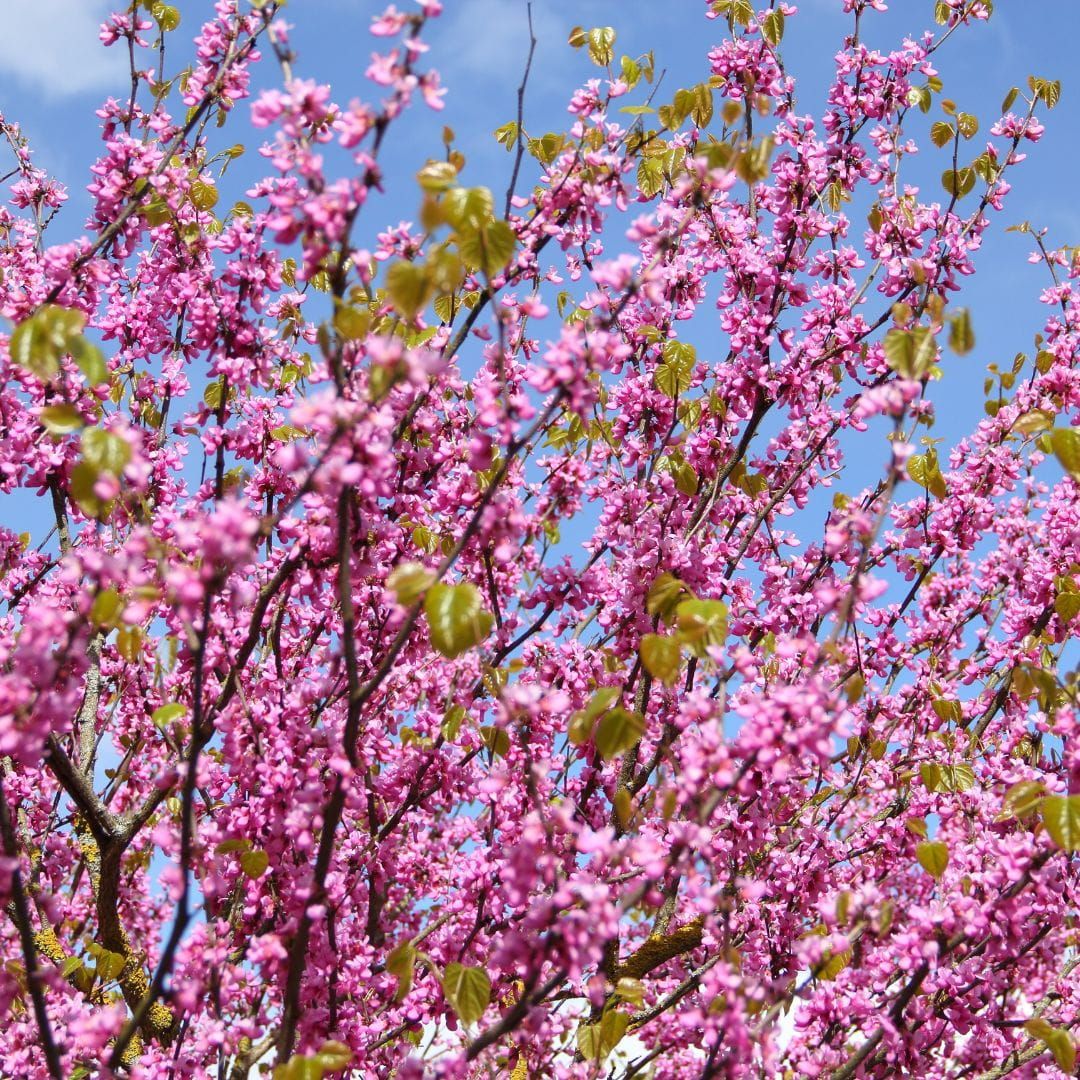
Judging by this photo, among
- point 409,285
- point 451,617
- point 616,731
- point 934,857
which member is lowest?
point 934,857

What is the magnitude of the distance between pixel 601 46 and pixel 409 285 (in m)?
2.98

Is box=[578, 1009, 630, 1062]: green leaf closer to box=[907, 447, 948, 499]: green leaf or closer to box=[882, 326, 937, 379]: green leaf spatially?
box=[882, 326, 937, 379]: green leaf

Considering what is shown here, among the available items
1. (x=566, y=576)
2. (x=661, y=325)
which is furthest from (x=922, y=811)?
(x=661, y=325)

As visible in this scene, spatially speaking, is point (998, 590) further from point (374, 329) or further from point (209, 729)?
point (209, 729)

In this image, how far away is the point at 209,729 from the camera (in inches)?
140

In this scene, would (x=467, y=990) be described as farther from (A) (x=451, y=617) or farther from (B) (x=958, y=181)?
(B) (x=958, y=181)

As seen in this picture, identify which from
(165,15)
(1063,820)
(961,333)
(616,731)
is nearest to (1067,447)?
(961,333)

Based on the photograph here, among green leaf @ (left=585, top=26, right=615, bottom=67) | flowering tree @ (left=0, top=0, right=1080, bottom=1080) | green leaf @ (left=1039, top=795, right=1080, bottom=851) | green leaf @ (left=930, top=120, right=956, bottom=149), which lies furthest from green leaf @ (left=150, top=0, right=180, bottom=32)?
green leaf @ (left=1039, top=795, right=1080, bottom=851)

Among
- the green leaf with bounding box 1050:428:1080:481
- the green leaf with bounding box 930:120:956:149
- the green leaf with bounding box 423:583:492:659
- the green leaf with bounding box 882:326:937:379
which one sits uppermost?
the green leaf with bounding box 930:120:956:149

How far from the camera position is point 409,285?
7.46ft

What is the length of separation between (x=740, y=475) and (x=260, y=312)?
263 centimetres

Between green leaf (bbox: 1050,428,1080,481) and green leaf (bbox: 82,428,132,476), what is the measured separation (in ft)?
7.92

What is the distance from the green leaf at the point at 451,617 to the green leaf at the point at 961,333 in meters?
1.43

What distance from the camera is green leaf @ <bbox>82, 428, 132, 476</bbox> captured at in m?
2.25
